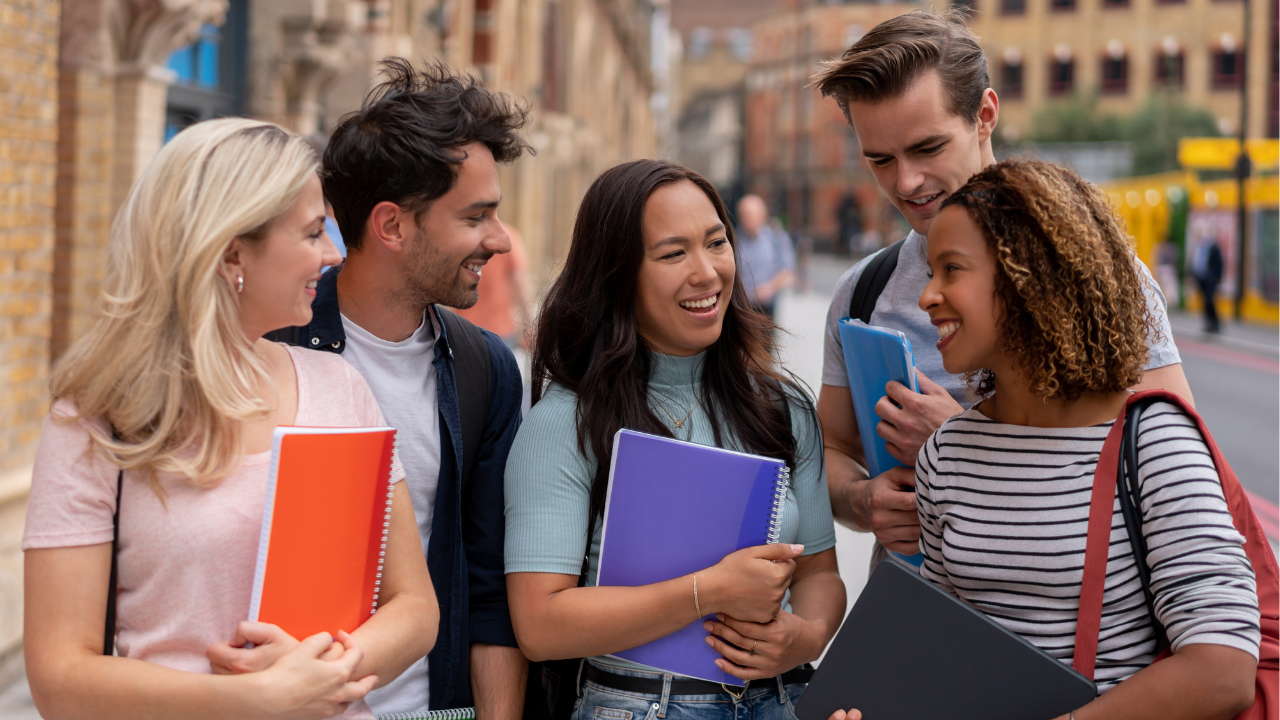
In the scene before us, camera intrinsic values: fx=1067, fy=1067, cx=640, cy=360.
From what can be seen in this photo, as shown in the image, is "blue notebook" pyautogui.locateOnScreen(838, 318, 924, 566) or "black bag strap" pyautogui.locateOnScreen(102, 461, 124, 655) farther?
"blue notebook" pyautogui.locateOnScreen(838, 318, 924, 566)

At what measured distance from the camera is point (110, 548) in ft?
5.34

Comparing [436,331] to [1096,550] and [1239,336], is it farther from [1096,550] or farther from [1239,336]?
[1239,336]

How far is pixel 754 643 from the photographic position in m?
2.06

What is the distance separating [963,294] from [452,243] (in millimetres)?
1073

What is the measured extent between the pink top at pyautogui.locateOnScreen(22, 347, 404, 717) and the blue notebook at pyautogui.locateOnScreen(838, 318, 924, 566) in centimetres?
129

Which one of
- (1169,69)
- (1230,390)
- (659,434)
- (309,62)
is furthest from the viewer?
(1169,69)

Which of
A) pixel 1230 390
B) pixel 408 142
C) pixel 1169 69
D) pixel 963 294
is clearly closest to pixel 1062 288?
pixel 963 294

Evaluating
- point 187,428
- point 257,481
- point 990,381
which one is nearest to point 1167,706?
point 990,381

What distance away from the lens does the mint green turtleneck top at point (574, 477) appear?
2092 mm

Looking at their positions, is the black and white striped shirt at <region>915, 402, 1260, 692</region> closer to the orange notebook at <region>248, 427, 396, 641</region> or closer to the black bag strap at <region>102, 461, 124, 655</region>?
the orange notebook at <region>248, 427, 396, 641</region>

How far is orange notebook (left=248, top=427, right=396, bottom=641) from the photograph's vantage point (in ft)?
5.29

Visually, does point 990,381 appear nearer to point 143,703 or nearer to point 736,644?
point 736,644

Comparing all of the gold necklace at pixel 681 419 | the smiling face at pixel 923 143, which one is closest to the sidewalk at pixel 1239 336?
the smiling face at pixel 923 143

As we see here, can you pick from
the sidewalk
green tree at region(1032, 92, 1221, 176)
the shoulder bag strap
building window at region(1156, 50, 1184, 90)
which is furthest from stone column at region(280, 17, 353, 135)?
building window at region(1156, 50, 1184, 90)
